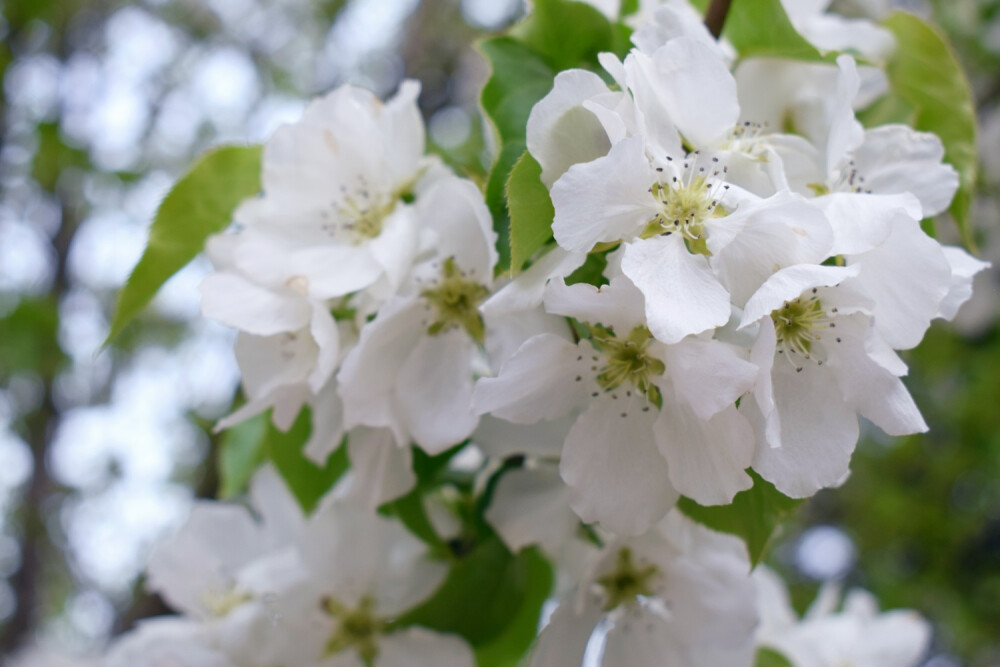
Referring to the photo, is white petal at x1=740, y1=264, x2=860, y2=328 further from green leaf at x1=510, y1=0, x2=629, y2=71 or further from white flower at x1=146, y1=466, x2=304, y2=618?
white flower at x1=146, y1=466, x2=304, y2=618

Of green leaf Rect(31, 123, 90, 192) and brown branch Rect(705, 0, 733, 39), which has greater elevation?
brown branch Rect(705, 0, 733, 39)

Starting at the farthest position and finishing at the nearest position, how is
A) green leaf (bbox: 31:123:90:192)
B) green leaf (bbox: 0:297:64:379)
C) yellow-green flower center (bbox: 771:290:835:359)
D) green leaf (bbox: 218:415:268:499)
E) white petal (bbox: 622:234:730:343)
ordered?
green leaf (bbox: 31:123:90:192), green leaf (bbox: 0:297:64:379), green leaf (bbox: 218:415:268:499), yellow-green flower center (bbox: 771:290:835:359), white petal (bbox: 622:234:730:343)

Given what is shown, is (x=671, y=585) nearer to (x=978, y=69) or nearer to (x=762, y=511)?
(x=762, y=511)

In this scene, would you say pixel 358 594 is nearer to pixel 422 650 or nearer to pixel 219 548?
pixel 422 650

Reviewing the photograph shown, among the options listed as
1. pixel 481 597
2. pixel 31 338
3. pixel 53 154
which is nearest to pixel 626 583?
pixel 481 597

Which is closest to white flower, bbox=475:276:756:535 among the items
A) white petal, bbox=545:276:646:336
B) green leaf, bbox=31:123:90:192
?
white petal, bbox=545:276:646:336

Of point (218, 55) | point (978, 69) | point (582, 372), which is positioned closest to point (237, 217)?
point (582, 372)
